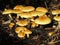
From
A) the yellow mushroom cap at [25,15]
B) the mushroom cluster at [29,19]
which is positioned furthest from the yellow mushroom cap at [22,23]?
the yellow mushroom cap at [25,15]

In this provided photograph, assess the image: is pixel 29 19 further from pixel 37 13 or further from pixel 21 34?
pixel 21 34

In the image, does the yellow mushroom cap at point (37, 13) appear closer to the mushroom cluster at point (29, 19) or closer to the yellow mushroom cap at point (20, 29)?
the mushroom cluster at point (29, 19)

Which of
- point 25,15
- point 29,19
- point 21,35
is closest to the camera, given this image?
point 21,35

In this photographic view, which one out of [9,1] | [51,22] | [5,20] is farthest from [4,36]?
[9,1]

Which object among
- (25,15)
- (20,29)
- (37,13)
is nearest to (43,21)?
(37,13)

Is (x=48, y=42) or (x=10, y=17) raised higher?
(x=10, y=17)

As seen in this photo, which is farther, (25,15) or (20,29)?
(25,15)

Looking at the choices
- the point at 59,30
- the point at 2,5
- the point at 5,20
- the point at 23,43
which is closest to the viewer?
the point at 23,43

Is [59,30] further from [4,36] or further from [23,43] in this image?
[4,36]

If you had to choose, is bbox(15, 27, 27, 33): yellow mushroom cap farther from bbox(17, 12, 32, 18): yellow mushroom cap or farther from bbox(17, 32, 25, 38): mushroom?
bbox(17, 12, 32, 18): yellow mushroom cap

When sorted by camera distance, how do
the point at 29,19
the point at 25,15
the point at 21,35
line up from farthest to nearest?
the point at 29,19 < the point at 25,15 < the point at 21,35

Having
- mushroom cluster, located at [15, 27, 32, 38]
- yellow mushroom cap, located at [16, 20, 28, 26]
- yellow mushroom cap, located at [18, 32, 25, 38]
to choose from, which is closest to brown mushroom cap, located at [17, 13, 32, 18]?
yellow mushroom cap, located at [16, 20, 28, 26]
